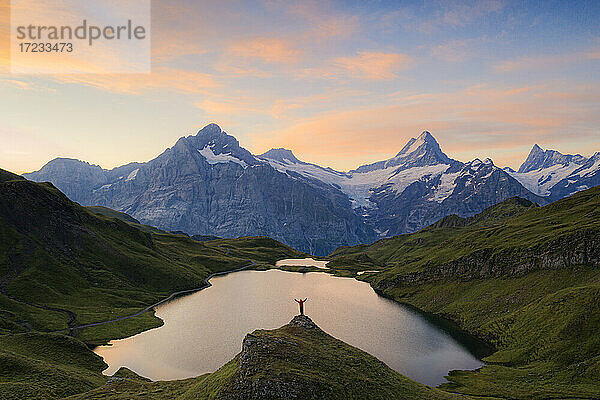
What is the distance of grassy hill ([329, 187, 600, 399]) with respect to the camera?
78.5 m

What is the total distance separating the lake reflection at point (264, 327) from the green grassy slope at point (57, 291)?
9567 millimetres

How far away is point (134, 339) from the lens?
4587 inches

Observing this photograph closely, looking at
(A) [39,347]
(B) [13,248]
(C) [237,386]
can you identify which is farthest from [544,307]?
(B) [13,248]

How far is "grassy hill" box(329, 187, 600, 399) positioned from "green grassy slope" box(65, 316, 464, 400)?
1133 inches

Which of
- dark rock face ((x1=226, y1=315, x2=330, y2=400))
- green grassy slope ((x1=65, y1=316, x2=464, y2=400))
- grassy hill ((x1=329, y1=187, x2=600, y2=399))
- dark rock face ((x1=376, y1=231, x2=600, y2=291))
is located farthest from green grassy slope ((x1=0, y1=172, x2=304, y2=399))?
dark rock face ((x1=376, y1=231, x2=600, y2=291))

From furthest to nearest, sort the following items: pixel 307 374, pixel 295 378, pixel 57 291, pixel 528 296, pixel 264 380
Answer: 1. pixel 57 291
2. pixel 528 296
3. pixel 307 374
4. pixel 295 378
5. pixel 264 380

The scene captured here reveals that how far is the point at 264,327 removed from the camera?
12862 centimetres

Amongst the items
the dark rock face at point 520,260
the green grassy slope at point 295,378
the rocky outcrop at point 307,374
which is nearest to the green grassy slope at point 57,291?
the green grassy slope at point 295,378

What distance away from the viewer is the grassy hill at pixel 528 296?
78500mm

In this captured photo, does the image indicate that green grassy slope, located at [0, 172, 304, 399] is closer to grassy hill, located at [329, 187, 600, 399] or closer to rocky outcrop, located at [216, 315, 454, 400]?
rocky outcrop, located at [216, 315, 454, 400]

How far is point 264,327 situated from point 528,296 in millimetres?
86841

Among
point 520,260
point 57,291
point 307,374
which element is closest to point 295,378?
point 307,374

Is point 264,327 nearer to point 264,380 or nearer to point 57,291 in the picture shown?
point 57,291

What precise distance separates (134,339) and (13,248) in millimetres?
80010
